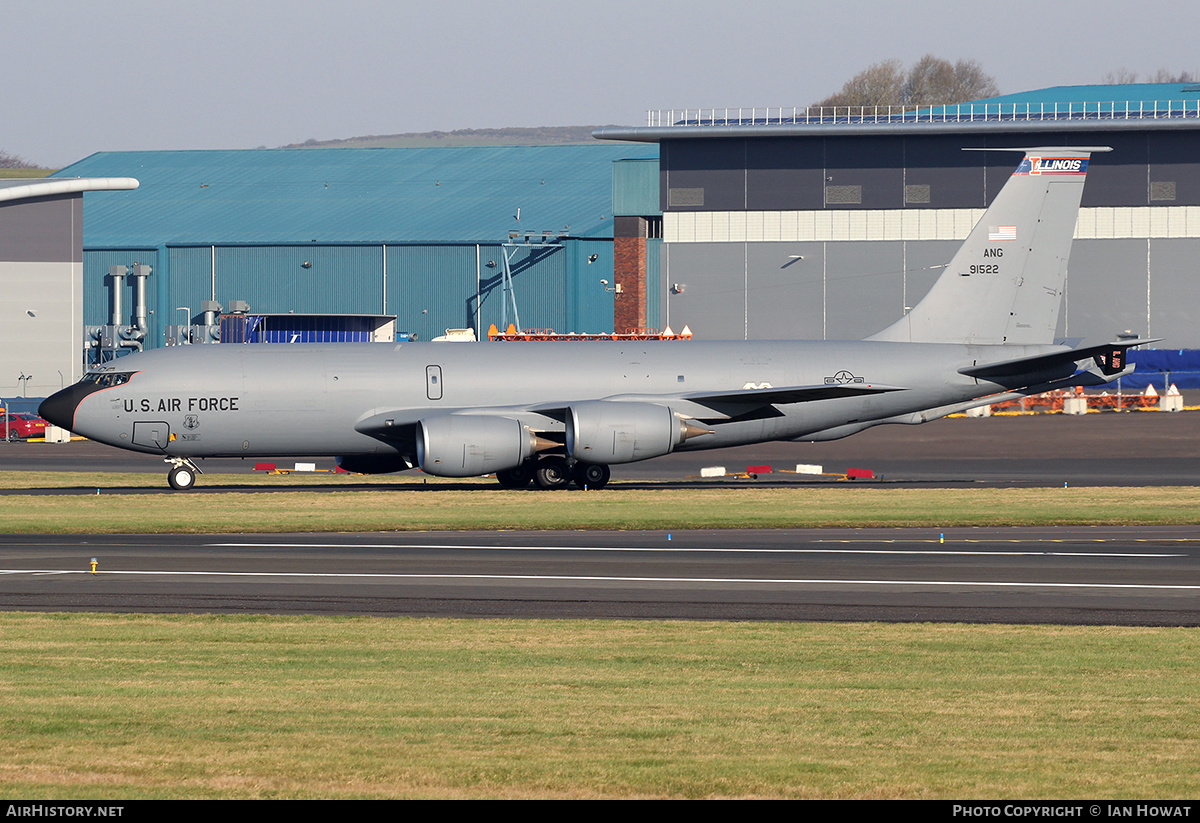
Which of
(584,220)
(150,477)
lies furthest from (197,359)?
(584,220)

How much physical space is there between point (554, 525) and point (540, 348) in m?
11.8

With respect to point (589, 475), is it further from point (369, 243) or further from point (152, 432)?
point (369, 243)

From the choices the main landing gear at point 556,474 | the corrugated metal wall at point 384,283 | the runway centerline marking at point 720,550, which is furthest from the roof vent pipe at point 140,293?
the runway centerline marking at point 720,550

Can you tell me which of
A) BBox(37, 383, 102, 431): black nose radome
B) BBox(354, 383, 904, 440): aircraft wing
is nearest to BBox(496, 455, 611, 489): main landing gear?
BBox(354, 383, 904, 440): aircraft wing

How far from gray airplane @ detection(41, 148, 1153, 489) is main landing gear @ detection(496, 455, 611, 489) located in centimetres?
4

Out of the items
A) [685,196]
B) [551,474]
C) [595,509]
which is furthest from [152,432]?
[685,196]

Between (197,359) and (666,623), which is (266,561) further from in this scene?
(197,359)

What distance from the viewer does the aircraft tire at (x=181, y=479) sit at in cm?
4138

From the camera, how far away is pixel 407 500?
37688 mm

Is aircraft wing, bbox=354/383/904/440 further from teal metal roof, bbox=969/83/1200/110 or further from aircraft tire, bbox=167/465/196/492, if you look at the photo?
teal metal roof, bbox=969/83/1200/110

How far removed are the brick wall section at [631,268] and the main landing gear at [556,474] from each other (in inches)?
2166

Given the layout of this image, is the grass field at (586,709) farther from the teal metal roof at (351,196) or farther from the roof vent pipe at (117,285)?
the roof vent pipe at (117,285)

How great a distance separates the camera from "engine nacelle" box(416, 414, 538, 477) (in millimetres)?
38719

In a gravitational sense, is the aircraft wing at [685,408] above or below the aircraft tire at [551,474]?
above
